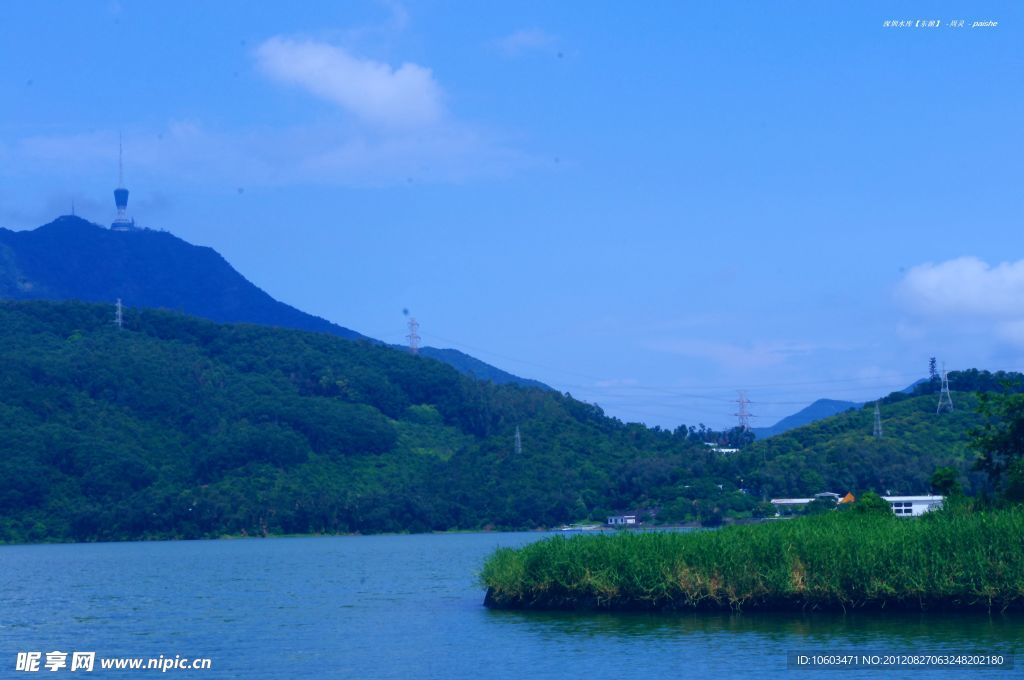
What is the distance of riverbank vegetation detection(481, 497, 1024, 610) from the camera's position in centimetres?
4188

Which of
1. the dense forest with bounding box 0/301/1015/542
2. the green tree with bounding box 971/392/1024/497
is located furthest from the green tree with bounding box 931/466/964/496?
the dense forest with bounding box 0/301/1015/542

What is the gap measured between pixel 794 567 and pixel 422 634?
13943 mm

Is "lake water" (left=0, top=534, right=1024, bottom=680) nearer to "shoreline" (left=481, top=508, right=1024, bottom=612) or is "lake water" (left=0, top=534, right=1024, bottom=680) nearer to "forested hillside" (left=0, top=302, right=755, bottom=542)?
"shoreline" (left=481, top=508, right=1024, bottom=612)

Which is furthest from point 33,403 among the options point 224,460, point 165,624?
point 165,624

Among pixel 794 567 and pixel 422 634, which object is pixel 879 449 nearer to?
pixel 794 567

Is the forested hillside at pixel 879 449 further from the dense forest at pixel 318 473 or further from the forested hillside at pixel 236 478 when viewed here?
the forested hillside at pixel 236 478

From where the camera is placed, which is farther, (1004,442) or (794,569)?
(1004,442)

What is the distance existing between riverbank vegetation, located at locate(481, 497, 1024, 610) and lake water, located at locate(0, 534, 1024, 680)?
2.41 ft

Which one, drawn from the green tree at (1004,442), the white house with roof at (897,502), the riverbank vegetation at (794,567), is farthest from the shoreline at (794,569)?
the white house with roof at (897,502)

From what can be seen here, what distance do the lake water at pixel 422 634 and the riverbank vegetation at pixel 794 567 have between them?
2.41ft

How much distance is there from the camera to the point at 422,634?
152 ft

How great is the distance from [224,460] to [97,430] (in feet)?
62.0

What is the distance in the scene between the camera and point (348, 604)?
61688 millimetres

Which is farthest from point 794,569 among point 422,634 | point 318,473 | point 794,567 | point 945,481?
point 318,473
